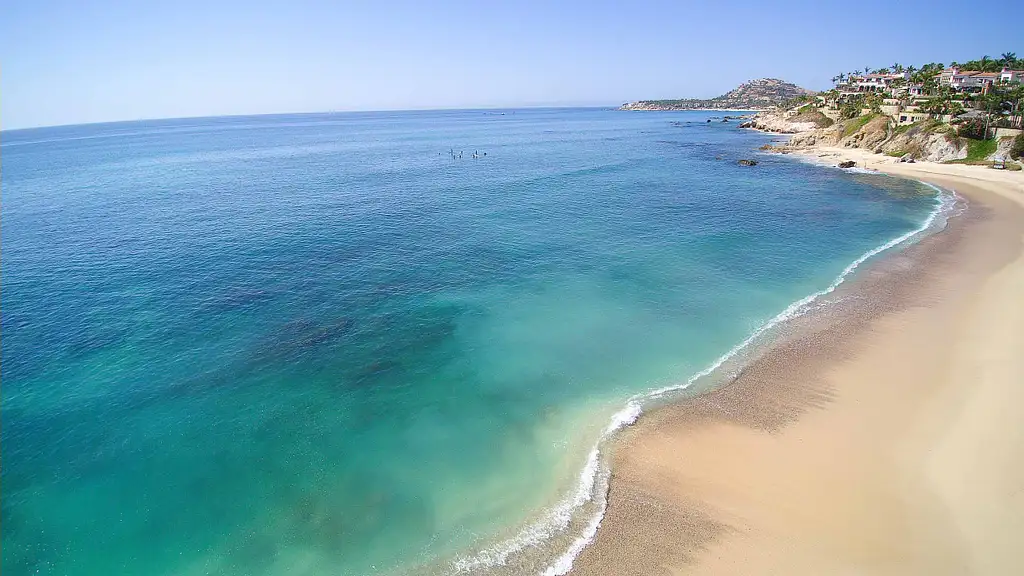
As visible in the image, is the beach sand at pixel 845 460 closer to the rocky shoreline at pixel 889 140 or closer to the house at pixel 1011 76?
the rocky shoreline at pixel 889 140

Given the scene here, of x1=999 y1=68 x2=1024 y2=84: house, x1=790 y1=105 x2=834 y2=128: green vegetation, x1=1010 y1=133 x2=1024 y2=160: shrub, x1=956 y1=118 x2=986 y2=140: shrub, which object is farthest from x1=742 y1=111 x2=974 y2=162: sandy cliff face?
x1=999 y1=68 x2=1024 y2=84: house

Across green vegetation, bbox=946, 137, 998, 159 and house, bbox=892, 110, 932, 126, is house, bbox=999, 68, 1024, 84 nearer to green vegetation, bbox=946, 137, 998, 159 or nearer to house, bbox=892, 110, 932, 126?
house, bbox=892, 110, 932, 126

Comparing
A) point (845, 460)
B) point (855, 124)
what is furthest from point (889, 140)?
point (845, 460)

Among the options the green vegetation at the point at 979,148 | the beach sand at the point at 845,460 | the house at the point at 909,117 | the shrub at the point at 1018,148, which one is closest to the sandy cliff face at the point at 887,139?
the green vegetation at the point at 979,148

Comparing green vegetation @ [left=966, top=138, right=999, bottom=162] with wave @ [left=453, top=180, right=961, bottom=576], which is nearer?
wave @ [left=453, top=180, right=961, bottom=576]

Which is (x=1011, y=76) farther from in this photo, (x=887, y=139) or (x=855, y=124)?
(x=887, y=139)

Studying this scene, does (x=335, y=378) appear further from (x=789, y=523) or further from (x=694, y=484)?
(x=789, y=523)
